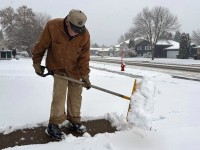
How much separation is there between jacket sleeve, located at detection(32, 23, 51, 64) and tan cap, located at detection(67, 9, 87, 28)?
14.4 inches

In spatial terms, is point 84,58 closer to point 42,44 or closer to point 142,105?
point 42,44

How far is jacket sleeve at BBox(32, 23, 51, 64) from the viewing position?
12.5 ft

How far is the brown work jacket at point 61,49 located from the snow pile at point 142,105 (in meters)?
0.82

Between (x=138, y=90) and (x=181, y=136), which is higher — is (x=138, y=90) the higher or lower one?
the higher one

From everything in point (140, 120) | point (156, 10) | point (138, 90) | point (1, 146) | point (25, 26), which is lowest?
point (1, 146)

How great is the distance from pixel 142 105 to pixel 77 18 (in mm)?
1442

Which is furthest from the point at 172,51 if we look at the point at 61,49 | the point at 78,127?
the point at 61,49

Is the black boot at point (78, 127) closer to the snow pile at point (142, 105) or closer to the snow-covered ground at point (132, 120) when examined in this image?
the snow-covered ground at point (132, 120)

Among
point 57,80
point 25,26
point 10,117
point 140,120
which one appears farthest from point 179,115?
point 25,26

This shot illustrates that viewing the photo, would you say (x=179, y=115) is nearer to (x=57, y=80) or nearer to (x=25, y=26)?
(x=57, y=80)

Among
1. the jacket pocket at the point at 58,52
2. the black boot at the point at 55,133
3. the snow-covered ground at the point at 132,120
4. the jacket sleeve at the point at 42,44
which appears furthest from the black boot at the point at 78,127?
the jacket sleeve at the point at 42,44

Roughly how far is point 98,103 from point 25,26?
132ft

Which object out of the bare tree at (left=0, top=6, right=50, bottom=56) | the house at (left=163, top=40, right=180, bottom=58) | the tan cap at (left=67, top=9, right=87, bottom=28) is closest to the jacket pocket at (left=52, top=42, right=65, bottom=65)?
the tan cap at (left=67, top=9, right=87, bottom=28)

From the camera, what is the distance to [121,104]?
5727 mm
